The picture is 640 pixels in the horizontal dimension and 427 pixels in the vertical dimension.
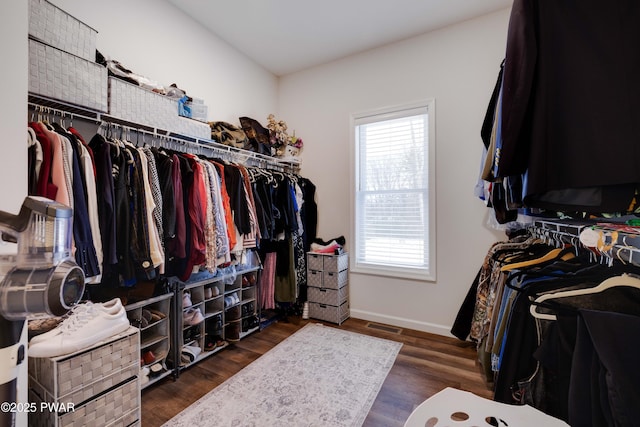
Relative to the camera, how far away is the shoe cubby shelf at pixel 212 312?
204 centimetres

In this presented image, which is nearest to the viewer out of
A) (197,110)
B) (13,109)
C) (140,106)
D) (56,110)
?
(13,109)

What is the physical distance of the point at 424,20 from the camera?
2.58 metres

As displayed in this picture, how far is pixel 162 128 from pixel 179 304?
1.24 m

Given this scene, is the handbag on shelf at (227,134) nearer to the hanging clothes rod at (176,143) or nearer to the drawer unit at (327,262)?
the hanging clothes rod at (176,143)

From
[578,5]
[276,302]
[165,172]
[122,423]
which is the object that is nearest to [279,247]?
[276,302]

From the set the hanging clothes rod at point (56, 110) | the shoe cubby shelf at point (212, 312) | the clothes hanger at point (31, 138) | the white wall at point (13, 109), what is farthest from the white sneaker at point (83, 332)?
→ the hanging clothes rod at point (56, 110)

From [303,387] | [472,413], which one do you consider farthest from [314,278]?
[472,413]

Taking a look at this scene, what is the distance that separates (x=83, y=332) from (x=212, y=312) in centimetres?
113

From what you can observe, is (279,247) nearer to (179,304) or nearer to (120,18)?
(179,304)

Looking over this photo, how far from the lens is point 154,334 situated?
1.94m

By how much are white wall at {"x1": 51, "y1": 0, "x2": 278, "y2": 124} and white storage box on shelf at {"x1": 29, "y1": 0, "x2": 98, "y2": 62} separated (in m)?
0.44

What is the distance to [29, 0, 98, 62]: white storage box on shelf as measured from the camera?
1.38 metres

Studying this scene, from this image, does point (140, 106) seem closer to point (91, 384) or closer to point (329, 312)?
point (91, 384)

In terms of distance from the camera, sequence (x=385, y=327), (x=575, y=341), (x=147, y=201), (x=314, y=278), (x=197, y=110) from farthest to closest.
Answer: (x=314, y=278) → (x=385, y=327) → (x=197, y=110) → (x=147, y=201) → (x=575, y=341)
